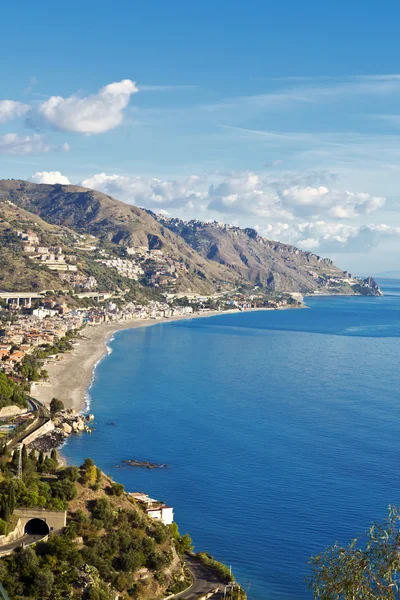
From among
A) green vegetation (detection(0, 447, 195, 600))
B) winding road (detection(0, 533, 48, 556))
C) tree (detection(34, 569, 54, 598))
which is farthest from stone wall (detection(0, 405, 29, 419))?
tree (detection(34, 569, 54, 598))

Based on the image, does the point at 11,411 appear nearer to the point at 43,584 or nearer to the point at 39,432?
the point at 39,432

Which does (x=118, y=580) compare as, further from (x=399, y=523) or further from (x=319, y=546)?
(x=399, y=523)

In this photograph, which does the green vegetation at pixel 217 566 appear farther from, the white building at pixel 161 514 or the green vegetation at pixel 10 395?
the green vegetation at pixel 10 395

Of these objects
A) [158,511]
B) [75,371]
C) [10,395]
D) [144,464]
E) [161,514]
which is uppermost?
[10,395]

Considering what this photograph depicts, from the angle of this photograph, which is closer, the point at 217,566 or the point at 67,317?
the point at 217,566

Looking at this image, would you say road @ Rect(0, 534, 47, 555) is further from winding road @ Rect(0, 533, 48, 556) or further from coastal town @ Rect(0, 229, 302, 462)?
coastal town @ Rect(0, 229, 302, 462)

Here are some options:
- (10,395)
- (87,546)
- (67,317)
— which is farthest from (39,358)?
(87,546)
